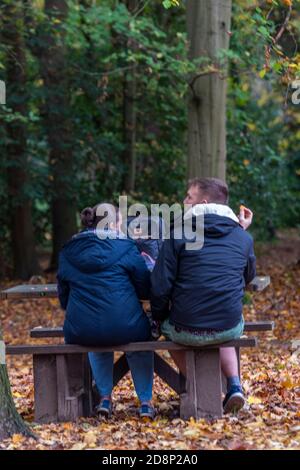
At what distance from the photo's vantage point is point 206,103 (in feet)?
39.0

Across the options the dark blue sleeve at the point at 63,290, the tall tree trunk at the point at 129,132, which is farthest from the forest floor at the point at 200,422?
the tall tree trunk at the point at 129,132

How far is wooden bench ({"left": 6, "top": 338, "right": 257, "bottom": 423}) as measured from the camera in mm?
6082

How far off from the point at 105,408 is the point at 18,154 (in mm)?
11118

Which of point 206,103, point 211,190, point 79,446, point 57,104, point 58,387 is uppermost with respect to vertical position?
point 57,104

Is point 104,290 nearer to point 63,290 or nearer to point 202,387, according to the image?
point 63,290

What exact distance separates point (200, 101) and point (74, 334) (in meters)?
6.46

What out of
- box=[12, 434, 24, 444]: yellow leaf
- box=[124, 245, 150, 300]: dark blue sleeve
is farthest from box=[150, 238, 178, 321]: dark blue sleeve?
box=[12, 434, 24, 444]: yellow leaf

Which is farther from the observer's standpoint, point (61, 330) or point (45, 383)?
point (61, 330)

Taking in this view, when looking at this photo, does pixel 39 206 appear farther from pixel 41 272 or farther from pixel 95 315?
pixel 95 315

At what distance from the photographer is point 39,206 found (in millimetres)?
20547

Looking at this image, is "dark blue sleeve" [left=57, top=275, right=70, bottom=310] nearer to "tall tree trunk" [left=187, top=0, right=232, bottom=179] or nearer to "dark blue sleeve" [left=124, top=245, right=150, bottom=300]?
"dark blue sleeve" [left=124, top=245, right=150, bottom=300]

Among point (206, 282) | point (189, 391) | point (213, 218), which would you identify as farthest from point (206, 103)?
point (189, 391)

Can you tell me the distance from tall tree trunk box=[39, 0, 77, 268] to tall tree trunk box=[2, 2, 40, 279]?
49 cm

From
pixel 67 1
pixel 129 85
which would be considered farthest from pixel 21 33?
pixel 129 85
